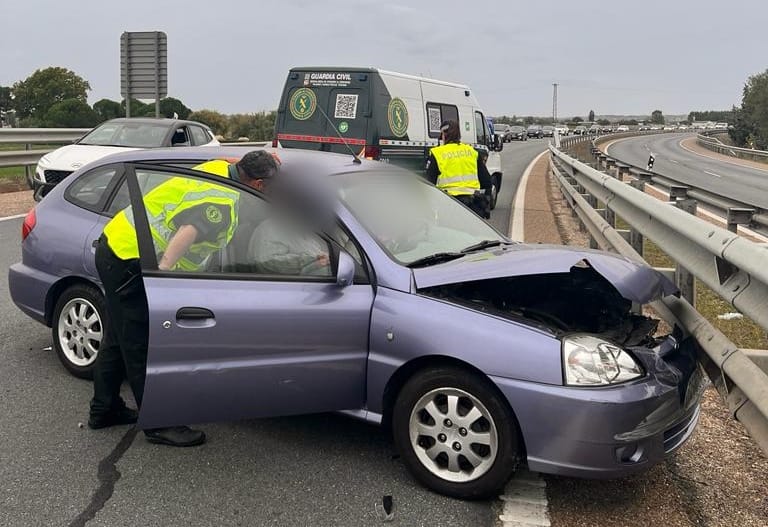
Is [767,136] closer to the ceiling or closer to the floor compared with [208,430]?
closer to the ceiling

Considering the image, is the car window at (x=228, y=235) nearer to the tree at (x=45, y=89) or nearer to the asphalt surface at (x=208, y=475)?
the asphalt surface at (x=208, y=475)

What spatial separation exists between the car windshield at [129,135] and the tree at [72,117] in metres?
26.8

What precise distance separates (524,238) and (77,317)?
655cm

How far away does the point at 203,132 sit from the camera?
47.2ft

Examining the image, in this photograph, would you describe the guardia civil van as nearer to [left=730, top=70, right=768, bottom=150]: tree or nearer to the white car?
the white car

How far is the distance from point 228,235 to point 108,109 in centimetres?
4971

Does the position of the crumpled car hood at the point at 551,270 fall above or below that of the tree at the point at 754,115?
below

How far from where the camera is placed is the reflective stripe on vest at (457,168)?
767 cm

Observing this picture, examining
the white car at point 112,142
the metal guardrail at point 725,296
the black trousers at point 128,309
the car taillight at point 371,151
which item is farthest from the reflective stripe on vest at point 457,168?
the white car at point 112,142

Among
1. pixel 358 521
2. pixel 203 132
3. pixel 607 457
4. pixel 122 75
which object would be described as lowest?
pixel 358 521

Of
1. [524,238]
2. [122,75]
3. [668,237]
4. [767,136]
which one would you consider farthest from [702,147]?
[668,237]

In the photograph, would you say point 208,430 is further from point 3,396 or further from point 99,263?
point 3,396

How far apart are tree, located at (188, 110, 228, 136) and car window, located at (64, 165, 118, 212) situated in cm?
3885

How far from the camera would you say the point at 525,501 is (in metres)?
3.34
